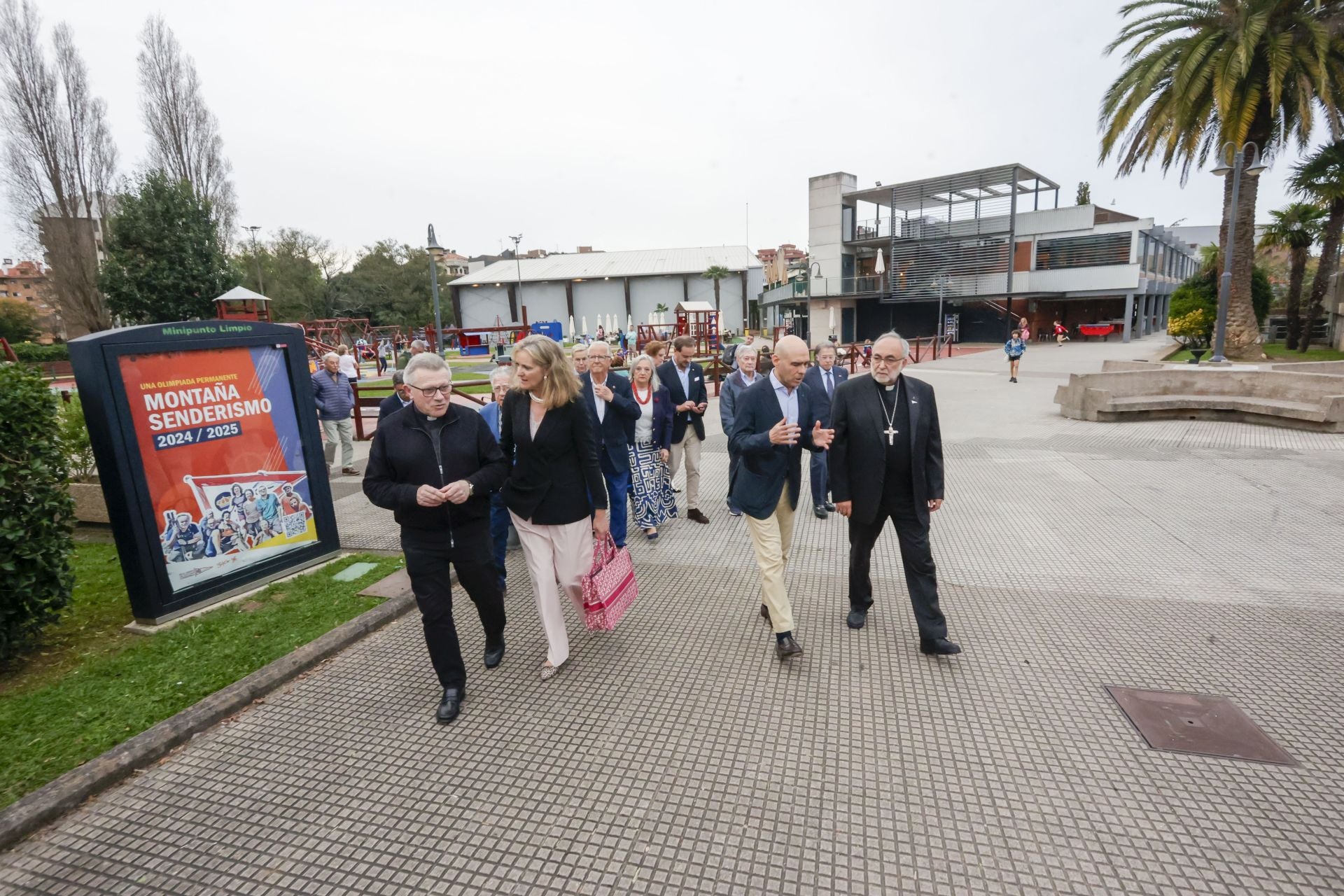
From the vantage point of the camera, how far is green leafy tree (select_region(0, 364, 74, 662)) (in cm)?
395

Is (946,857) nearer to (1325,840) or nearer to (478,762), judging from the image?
(1325,840)

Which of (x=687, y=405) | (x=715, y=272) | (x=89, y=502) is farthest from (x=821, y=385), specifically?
(x=715, y=272)

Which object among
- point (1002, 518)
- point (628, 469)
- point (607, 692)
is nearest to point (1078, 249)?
point (1002, 518)

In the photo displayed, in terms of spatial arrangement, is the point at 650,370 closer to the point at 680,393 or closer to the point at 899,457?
the point at 680,393

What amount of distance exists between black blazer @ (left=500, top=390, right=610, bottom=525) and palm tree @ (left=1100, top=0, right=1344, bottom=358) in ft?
52.4

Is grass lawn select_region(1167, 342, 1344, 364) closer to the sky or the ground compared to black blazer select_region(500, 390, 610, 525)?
closer to the ground

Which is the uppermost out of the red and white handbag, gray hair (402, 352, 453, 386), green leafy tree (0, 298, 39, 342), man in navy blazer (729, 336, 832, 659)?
green leafy tree (0, 298, 39, 342)

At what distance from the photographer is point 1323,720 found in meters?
3.34

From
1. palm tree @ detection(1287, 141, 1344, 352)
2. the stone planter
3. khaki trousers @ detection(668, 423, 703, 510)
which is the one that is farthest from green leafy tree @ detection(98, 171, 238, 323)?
palm tree @ detection(1287, 141, 1344, 352)

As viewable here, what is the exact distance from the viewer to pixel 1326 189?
17438 millimetres

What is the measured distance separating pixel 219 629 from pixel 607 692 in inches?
114

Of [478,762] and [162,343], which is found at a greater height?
[162,343]

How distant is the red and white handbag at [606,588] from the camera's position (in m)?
4.10

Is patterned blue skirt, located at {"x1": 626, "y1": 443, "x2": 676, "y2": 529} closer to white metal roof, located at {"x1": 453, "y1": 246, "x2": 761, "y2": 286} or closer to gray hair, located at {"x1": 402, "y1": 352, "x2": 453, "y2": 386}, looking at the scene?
gray hair, located at {"x1": 402, "y1": 352, "x2": 453, "y2": 386}
